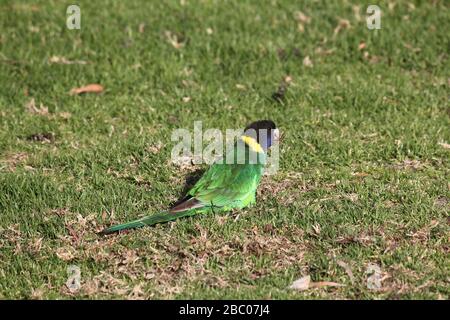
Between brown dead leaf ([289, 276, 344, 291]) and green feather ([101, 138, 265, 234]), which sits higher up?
green feather ([101, 138, 265, 234])

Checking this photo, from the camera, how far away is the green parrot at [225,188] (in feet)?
16.5

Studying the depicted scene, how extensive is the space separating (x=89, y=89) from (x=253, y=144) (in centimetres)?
249

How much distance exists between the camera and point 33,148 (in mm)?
6398

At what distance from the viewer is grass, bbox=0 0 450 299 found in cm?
474

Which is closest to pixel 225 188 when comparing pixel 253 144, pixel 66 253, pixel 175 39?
pixel 253 144

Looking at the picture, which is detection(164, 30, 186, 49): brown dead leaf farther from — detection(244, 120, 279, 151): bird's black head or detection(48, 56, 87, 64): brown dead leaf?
detection(244, 120, 279, 151): bird's black head

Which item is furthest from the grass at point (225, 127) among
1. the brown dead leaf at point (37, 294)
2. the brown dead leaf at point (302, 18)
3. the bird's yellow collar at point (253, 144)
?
the bird's yellow collar at point (253, 144)

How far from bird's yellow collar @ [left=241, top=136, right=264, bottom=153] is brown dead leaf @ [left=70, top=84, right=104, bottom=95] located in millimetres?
2347

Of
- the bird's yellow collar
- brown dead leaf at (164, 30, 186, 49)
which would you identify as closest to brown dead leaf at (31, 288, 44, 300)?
the bird's yellow collar

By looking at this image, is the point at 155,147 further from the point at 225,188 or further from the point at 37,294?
the point at 37,294

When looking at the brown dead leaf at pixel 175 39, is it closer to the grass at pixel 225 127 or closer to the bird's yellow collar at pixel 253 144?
the grass at pixel 225 127
